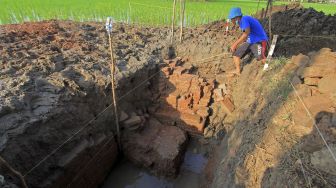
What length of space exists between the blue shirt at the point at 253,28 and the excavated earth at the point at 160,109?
0.56 meters

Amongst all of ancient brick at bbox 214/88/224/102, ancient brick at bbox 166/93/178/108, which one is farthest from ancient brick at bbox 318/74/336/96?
ancient brick at bbox 166/93/178/108

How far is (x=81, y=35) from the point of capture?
6562mm

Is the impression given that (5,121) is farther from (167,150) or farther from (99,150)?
(167,150)

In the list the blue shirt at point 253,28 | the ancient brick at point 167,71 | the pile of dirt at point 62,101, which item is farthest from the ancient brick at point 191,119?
the blue shirt at point 253,28

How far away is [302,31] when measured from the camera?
725 centimetres

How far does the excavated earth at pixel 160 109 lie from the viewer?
275 cm

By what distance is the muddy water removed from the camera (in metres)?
4.19

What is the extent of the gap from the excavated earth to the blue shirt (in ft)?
1.85

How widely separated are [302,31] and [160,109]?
5.18m

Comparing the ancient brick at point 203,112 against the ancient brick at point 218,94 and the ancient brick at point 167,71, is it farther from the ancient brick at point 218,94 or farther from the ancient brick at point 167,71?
the ancient brick at point 167,71

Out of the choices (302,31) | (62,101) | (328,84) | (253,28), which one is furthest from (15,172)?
(302,31)

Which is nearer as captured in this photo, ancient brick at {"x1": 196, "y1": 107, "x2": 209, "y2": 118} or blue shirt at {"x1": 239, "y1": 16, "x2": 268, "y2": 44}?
blue shirt at {"x1": 239, "y1": 16, "x2": 268, "y2": 44}

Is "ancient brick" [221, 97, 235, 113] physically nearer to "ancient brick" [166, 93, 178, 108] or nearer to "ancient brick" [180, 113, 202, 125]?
"ancient brick" [180, 113, 202, 125]

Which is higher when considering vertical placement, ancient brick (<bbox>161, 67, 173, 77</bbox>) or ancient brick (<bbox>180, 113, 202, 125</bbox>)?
ancient brick (<bbox>161, 67, 173, 77</bbox>)
